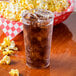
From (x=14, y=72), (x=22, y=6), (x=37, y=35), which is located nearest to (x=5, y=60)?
(x=14, y=72)

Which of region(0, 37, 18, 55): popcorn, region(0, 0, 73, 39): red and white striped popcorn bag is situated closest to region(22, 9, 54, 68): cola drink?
region(0, 37, 18, 55): popcorn

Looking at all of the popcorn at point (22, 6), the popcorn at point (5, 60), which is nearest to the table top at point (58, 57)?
the popcorn at point (5, 60)

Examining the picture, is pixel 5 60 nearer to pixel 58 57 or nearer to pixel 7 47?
pixel 7 47

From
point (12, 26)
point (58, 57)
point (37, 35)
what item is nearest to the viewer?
point (37, 35)

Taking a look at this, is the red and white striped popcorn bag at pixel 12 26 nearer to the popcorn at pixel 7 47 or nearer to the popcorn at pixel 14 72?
the popcorn at pixel 7 47

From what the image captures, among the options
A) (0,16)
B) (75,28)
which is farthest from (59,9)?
(0,16)

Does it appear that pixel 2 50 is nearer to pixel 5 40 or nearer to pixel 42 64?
pixel 5 40
